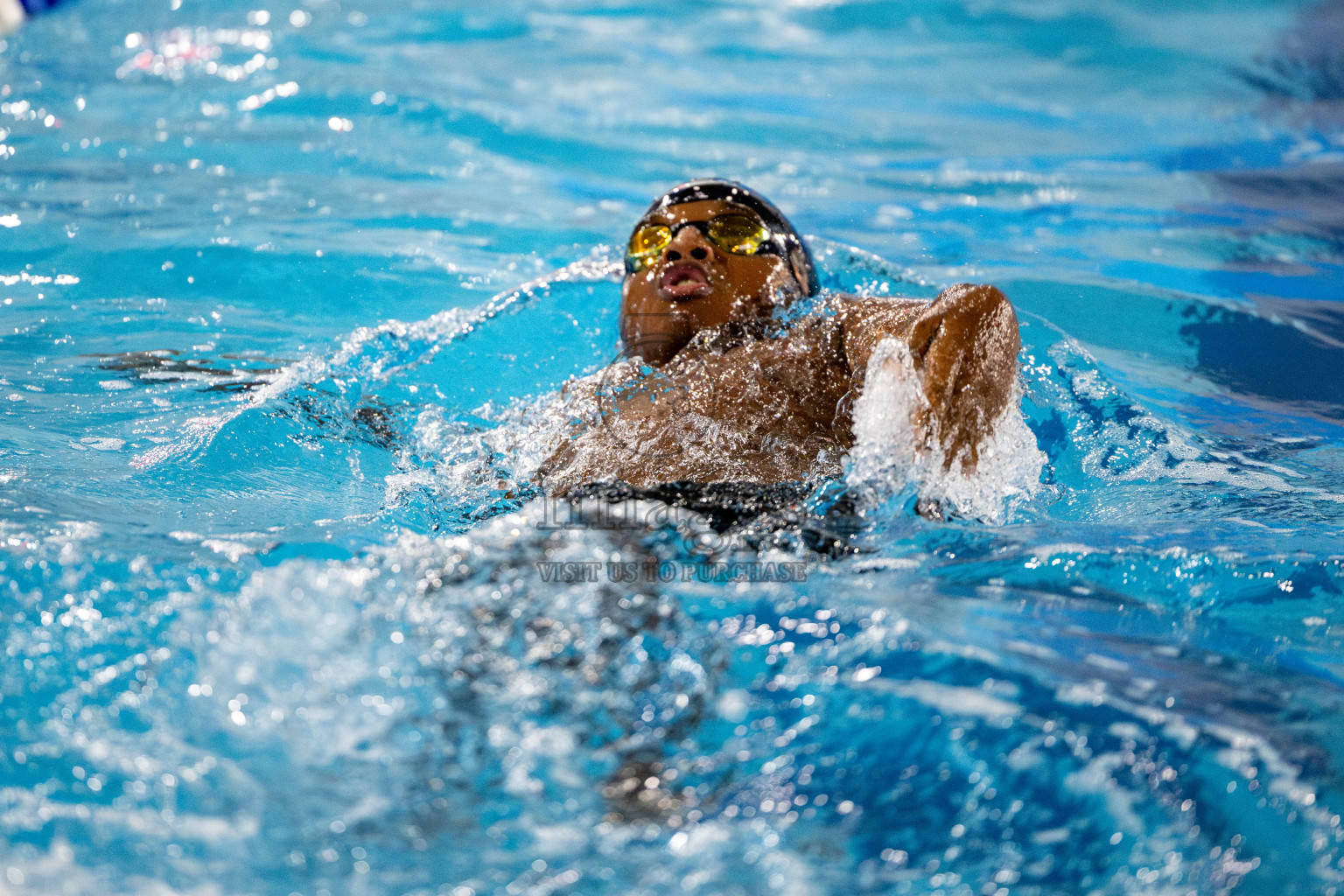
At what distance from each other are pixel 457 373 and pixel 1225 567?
2640mm

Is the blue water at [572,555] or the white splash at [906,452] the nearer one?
the blue water at [572,555]

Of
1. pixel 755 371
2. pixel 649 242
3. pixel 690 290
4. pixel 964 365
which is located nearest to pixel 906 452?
pixel 964 365

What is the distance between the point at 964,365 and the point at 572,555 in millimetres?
969

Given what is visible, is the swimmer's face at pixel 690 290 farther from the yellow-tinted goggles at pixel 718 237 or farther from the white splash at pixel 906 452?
the white splash at pixel 906 452

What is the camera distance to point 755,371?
3062 millimetres

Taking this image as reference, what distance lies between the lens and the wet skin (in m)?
2.45

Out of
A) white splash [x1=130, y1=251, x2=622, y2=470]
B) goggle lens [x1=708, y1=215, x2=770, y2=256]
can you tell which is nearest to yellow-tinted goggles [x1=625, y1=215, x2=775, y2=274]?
goggle lens [x1=708, y1=215, x2=770, y2=256]

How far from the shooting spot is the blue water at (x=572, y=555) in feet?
5.65

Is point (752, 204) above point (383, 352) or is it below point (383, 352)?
above

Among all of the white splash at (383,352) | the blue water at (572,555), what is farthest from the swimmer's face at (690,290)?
the white splash at (383,352)

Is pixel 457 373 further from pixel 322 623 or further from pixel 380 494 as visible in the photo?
pixel 322 623

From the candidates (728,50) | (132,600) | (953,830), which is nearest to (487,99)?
(728,50)

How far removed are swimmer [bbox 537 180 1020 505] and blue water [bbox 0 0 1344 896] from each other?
0.27 meters

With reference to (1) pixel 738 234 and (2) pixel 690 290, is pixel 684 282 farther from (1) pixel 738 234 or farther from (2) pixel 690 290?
(1) pixel 738 234
